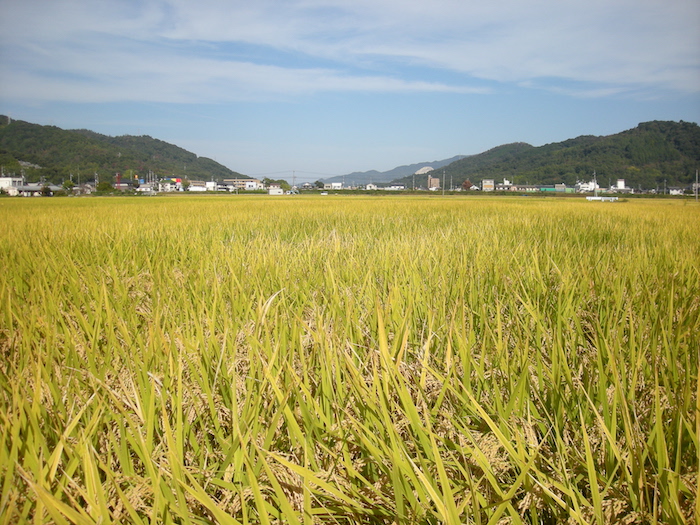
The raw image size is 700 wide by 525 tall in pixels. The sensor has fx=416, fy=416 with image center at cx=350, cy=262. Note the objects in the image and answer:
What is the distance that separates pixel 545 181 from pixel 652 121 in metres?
24.4

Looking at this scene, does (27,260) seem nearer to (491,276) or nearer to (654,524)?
(491,276)

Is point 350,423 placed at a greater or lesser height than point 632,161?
lesser

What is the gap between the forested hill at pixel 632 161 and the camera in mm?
72500

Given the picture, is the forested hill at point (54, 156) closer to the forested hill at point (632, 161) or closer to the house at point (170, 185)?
the house at point (170, 185)

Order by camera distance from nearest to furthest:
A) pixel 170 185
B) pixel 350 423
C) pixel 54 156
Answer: pixel 350 423, pixel 54 156, pixel 170 185

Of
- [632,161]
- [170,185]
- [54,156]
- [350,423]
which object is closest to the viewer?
[350,423]

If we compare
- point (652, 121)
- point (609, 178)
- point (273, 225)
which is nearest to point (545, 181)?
point (609, 178)

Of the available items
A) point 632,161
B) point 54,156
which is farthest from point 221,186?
point 632,161

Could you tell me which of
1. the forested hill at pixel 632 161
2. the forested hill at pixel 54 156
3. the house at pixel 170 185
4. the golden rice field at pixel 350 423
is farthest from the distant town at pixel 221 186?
the golden rice field at pixel 350 423

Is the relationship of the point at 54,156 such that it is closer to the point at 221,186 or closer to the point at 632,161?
the point at 221,186

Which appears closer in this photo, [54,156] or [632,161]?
[632,161]

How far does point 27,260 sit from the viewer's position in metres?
2.95

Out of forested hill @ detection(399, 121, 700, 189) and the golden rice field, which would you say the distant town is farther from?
the golden rice field

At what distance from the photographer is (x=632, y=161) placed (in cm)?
8400
